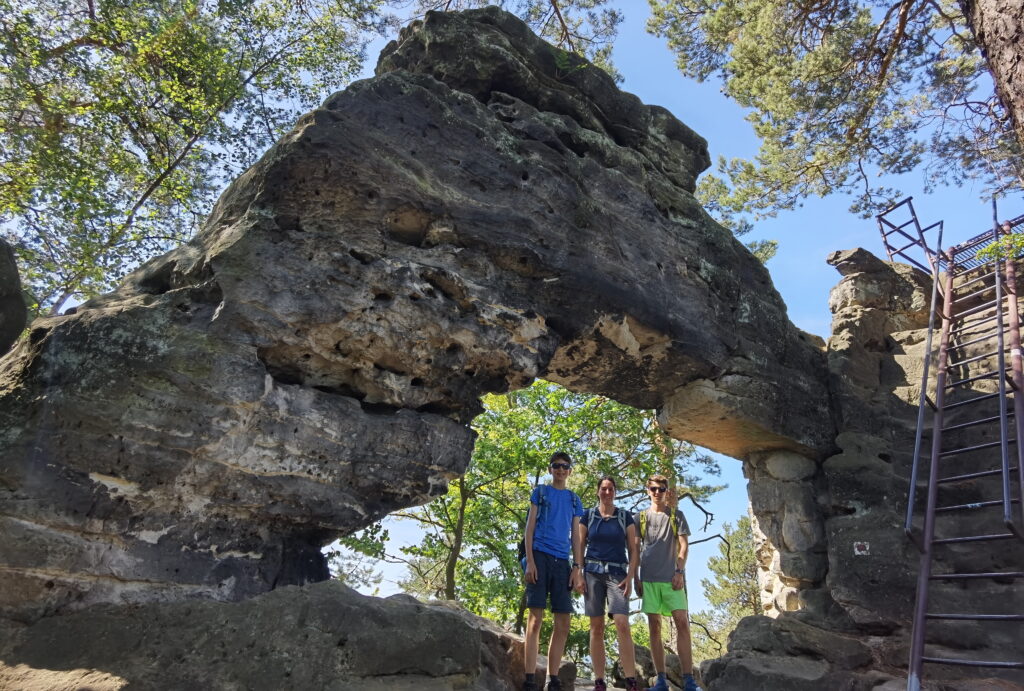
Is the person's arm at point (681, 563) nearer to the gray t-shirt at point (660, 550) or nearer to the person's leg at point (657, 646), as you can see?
the gray t-shirt at point (660, 550)

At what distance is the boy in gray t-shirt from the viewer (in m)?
5.28

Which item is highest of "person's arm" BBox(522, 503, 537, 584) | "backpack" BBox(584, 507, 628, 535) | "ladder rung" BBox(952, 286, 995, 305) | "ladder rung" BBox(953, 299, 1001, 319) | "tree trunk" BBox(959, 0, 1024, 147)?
"ladder rung" BBox(952, 286, 995, 305)

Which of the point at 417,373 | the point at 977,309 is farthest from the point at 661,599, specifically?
the point at 977,309

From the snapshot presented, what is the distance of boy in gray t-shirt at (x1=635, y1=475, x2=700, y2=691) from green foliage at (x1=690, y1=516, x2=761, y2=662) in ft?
55.0

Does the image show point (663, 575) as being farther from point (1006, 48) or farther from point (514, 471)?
point (514, 471)

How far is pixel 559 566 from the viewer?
5.12 meters

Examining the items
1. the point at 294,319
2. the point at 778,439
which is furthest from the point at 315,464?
the point at 778,439

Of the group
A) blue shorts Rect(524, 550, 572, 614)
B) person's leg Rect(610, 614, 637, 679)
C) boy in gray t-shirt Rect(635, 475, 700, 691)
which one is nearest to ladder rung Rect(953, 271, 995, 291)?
boy in gray t-shirt Rect(635, 475, 700, 691)

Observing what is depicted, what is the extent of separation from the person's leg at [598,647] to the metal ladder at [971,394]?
7.79 ft

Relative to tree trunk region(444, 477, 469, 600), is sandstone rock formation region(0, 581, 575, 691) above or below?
below

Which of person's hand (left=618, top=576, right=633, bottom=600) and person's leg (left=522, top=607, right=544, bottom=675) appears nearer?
person's leg (left=522, top=607, right=544, bottom=675)

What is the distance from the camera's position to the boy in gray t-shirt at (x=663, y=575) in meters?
5.28

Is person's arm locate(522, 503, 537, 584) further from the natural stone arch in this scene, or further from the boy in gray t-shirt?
the boy in gray t-shirt

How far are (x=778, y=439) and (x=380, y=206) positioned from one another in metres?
5.18
